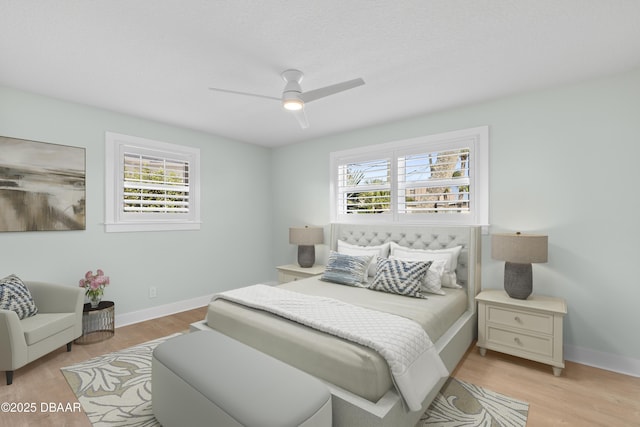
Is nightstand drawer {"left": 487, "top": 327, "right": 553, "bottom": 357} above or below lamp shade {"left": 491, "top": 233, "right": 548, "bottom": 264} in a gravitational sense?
below

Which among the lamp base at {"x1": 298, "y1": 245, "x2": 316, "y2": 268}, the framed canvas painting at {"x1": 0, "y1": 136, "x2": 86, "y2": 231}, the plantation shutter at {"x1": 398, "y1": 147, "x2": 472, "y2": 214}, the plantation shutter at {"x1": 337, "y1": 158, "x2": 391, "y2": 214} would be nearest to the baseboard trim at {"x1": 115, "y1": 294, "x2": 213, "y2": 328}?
the framed canvas painting at {"x1": 0, "y1": 136, "x2": 86, "y2": 231}

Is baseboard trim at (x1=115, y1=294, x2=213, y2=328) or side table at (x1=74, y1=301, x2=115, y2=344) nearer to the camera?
side table at (x1=74, y1=301, x2=115, y2=344)

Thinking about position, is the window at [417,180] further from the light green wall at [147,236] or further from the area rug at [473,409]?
the area rug at [473,409]

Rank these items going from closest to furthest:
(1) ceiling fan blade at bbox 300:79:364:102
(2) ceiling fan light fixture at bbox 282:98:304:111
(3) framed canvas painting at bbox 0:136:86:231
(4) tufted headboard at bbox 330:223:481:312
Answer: (1) ceiling fan blade at bbox 300:79:364:102 → (2) ceiling fan light fixture at bbox 282:98:304:111 → (3) framed canvas painting at bbox 0:136:86:231 → (4) tufted headboard at bbox 330:223:481:312

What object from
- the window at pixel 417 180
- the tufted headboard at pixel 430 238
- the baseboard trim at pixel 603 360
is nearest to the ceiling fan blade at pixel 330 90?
the window at pixel 417 180

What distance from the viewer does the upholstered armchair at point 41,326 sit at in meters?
2.29

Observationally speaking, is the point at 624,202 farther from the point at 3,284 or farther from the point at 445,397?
the point at 3,284

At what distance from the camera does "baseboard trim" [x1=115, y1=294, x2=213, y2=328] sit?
3.61 meters

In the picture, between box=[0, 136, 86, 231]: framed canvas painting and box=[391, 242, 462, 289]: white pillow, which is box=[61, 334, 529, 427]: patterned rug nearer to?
box=[391, 242, 462, 289]: white pillow

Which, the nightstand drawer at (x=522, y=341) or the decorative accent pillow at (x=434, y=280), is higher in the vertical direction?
the decorative accent pillow at (x=434, y=280)

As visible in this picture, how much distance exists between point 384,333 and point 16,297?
3107 mm

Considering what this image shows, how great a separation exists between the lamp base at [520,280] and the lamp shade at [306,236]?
2.40 meters

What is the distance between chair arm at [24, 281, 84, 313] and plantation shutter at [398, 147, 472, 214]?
3.59 metres

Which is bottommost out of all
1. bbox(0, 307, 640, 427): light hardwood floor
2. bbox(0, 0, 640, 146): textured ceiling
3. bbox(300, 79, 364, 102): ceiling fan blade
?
bbox(0, 307, 640, 427): light hardwood floor
